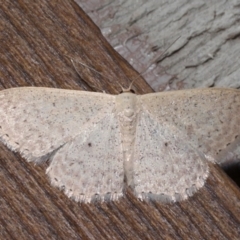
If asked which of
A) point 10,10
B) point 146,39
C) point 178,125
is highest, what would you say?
point 10,10

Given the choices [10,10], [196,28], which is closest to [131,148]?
[196,28]

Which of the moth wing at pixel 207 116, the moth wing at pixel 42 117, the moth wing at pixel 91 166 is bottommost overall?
the moth wing at pixel 207 116

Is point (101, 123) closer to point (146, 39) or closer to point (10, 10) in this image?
point (146, 39)

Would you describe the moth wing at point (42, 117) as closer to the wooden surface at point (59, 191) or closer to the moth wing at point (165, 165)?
the wooden surface at point (59, 191)

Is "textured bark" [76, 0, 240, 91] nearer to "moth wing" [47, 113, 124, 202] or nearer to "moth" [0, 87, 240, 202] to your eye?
"moth" [0, 87, 240, 202]

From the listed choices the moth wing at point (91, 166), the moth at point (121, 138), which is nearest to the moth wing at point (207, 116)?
the moth at point (121, 138)

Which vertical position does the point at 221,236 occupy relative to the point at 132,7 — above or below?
below
